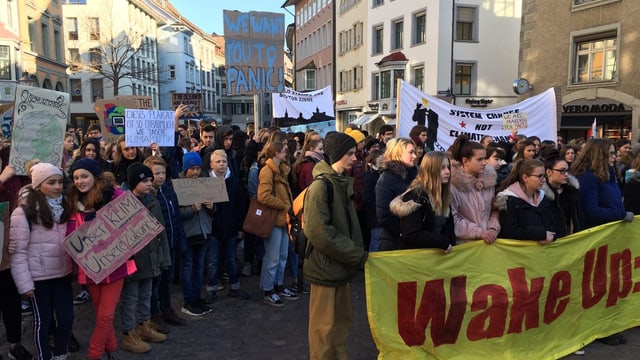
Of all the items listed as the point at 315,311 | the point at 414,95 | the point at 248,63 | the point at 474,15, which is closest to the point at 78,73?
the point at 474,15

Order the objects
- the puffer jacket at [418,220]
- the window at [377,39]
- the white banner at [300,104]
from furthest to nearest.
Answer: the window at [377,39] → the white banner at [300,104] → the puffer jacket at [418,220]

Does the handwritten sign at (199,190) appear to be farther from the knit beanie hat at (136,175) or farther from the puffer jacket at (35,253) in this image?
the puffer jacket at (35,253)

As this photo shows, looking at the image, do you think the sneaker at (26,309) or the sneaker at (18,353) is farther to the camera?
the sneaker at (26,309)

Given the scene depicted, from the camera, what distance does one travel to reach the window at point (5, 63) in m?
32.9

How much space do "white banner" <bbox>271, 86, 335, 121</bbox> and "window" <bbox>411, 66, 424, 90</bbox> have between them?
17.0m

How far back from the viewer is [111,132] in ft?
26.9

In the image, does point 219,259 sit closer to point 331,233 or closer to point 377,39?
point 331,233

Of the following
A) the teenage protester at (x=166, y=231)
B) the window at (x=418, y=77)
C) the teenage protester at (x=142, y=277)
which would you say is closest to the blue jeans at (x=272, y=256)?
the teenage protester at (x=166, y=231)

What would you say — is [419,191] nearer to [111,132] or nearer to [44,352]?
[44,352]

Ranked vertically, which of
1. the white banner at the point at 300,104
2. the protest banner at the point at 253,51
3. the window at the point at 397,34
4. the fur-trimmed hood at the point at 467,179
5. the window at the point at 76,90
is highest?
the window at the point at 397,34

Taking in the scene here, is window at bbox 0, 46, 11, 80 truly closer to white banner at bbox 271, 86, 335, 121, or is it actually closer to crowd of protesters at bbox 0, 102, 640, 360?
white banner at bbox 271, 86, 335, 121

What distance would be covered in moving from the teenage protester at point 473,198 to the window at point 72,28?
56434 mm

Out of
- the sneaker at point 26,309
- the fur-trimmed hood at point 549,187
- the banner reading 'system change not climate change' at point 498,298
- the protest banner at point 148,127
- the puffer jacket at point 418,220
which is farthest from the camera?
the protest banner at point 148,127

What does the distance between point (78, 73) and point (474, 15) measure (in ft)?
135
